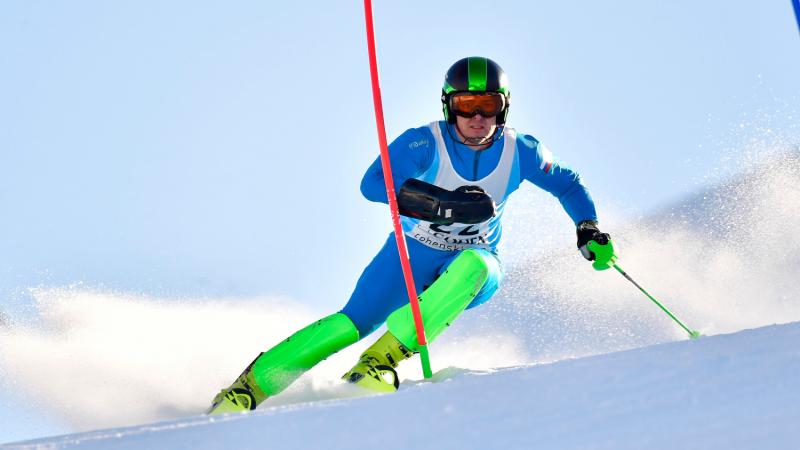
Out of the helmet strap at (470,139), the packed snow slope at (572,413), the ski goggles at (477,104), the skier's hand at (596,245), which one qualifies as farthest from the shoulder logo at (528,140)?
the packed snow slope at (572,413)

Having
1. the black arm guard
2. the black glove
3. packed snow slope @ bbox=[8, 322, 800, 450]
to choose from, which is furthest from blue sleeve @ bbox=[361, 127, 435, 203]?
packed snow slope @ bbox=[8, 322, 800, 450]

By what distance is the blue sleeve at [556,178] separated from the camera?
453 cm

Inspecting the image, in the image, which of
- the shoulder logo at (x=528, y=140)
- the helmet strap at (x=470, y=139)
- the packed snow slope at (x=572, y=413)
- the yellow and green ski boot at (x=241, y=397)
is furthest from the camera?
the shoulder logo at (x=528, y=140)

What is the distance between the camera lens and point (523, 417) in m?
1.92

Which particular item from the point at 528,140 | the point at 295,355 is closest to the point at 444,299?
the point at 295,355

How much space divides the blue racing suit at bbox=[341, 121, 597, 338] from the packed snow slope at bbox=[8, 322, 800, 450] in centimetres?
189

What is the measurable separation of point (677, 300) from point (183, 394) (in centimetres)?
443

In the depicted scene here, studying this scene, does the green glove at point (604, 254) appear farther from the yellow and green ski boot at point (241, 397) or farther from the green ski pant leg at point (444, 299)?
the yellow and green ski boot at point (241, 397)

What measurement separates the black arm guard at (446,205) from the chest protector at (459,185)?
0.58m

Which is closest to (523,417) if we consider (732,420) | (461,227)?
(732,420)

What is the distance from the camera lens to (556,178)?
15.3ft

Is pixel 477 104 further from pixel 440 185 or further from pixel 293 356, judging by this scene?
pixel 293 356

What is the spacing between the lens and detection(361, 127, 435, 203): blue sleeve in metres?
4.15

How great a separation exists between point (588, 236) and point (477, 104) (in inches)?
37.5
